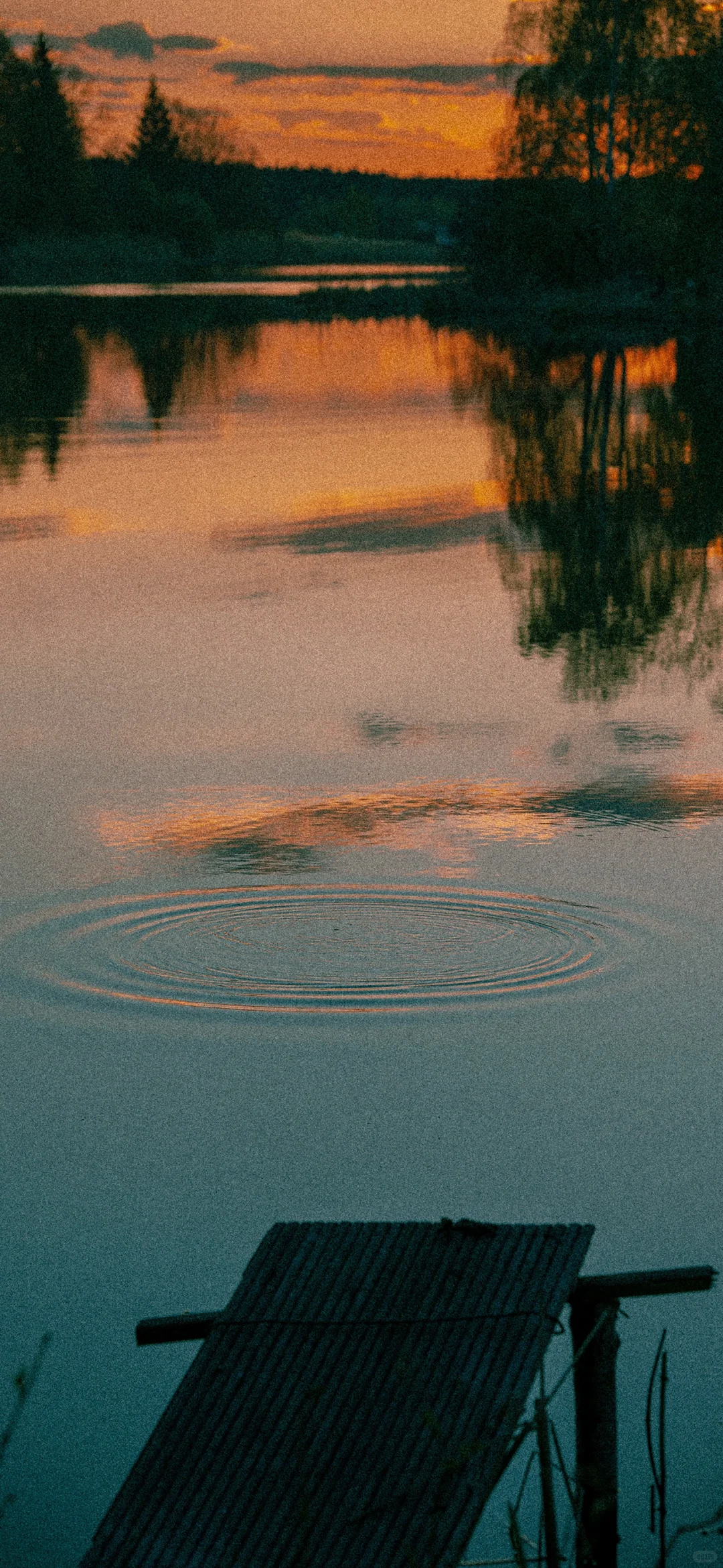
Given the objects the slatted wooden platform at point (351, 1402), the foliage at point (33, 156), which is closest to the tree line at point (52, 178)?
the foliage at point (33, 156)

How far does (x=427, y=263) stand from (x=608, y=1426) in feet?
511

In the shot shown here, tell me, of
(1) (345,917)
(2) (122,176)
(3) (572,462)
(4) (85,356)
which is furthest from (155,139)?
(1) (345,917)

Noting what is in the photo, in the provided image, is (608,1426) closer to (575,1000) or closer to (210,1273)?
(210,1273)

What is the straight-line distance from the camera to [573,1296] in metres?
4.75

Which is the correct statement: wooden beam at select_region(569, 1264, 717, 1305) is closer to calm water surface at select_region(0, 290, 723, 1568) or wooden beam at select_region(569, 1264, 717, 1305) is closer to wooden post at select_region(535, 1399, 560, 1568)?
calm water surface at select_region(0, 290, 723, 1568)

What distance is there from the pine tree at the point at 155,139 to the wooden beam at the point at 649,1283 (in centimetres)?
16000

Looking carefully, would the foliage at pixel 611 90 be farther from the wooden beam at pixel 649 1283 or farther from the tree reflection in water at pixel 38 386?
the wooden beam at pixel 649 1283

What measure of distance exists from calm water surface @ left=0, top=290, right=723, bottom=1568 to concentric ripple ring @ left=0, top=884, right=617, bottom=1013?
20mm

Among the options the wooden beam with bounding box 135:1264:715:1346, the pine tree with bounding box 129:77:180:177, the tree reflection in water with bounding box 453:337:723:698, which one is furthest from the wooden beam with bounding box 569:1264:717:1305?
the pine tree with bounding box 129:77:180:177

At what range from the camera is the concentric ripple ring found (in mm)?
8031

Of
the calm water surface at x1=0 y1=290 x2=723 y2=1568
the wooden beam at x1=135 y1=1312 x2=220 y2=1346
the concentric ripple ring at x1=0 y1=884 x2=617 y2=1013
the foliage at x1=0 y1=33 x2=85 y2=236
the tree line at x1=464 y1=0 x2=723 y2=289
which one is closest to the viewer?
the wooden beam at x1=135 y1=1312 x2=220 y2=1346

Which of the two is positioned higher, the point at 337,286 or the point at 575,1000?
the point at 337,286

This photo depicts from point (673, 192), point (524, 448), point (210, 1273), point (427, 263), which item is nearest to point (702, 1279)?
point (210, 1273)

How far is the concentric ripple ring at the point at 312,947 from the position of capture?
8.03m
